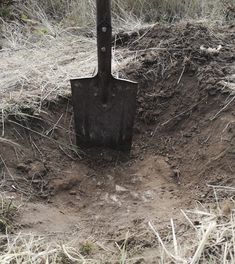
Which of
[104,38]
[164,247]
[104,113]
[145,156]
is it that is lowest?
[145,156]

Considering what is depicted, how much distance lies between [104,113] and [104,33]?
0.50 metres

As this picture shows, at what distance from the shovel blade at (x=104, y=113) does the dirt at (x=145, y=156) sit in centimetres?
8

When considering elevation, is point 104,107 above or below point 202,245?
above

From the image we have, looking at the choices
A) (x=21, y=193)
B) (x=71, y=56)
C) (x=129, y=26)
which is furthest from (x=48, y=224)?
(x=129, y=26)

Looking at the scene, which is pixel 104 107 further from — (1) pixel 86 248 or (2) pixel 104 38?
(1) pixel 86 248

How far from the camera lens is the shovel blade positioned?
2.95 m

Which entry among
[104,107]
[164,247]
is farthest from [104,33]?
[164,247]

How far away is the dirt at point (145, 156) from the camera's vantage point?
261 centimetres

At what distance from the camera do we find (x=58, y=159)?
2984mm

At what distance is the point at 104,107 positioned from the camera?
302 cm

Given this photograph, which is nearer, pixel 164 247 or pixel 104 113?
pixel 164 247

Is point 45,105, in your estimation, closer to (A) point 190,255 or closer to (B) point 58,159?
(B) point 58,159

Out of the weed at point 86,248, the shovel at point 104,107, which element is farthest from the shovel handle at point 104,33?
the weed at point 86,248

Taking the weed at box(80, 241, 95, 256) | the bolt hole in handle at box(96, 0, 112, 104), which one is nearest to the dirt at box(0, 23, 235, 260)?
the weed at box(80, 241, 95, 256)
